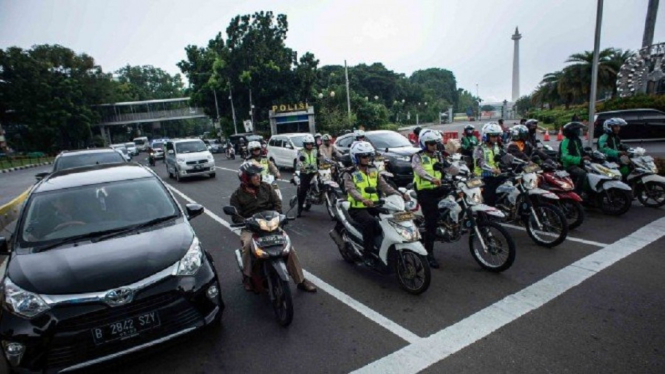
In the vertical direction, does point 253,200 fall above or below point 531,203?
above

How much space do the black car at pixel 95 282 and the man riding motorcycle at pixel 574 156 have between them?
702 cm

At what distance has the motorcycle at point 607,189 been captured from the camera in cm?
682

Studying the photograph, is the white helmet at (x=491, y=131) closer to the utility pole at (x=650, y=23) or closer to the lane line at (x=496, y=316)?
the lane line at (x=496, y=316)

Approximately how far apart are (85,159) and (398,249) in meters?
9.53

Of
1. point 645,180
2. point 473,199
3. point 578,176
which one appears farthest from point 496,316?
point 645,180

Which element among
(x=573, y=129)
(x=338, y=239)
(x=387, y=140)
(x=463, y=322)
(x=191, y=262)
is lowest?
(x=463, y=322)

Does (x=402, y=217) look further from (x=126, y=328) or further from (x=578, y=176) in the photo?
(x=578, y=176)

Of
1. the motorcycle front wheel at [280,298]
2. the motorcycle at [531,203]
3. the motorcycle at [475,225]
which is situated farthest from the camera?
the motorcycle at [531,203]

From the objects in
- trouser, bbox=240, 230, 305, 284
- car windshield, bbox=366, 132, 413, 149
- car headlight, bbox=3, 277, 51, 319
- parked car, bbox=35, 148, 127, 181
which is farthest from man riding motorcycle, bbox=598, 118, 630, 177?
parked car, bbox=35, 148, 127, 181

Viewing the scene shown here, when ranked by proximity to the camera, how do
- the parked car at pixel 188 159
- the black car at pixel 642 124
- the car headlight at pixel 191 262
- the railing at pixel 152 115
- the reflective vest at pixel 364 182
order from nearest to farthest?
1. the car headlight at pixel 191 262
2. the reflective vest at pixel 364 182
3. the black car at pixel 642 124
4. the parked car at pixel 188 159
5. the railing at pixel 152 115

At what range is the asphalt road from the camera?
10.5 feet

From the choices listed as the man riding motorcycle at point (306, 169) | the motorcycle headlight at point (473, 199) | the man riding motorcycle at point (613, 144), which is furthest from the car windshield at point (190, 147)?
the man riding motorcycle at point (613, 144)

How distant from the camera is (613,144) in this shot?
7.77 m

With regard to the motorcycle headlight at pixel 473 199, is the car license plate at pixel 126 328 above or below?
below
